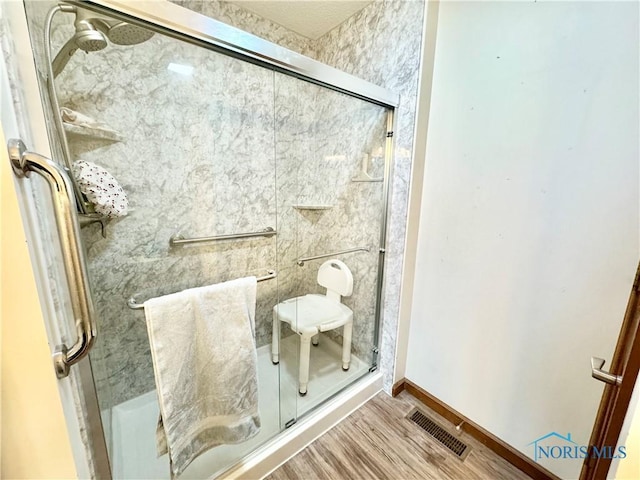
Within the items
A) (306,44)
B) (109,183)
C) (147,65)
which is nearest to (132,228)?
(109,183)

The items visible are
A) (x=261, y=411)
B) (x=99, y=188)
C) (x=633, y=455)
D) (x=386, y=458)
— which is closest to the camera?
(x=633, y=455)

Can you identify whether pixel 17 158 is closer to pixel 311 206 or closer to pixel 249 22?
pixel 311 206

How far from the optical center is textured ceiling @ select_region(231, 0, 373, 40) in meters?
1.49

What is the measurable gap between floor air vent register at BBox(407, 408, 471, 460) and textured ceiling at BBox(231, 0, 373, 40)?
2391 mm

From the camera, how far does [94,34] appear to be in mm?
801

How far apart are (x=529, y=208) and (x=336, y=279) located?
3.46 feet

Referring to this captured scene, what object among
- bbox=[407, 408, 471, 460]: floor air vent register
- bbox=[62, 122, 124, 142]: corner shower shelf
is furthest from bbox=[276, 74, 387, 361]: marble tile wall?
bbox=[62, 122, 124, 142]: corner shower shelf

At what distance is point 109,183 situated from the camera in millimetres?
1025

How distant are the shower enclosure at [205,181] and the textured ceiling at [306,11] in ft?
1.95

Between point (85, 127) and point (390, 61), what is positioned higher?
point (390, 61)

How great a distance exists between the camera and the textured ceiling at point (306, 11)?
1.49m

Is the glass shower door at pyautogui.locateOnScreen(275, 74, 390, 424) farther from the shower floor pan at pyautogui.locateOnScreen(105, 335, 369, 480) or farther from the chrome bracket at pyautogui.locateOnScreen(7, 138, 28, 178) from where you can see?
the chrome bracket at pyautogui.locateOnScreen(7, 138, 28, 178)

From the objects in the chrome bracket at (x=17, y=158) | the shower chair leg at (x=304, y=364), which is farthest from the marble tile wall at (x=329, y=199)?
the chrome bracket at (x=17, y=158)

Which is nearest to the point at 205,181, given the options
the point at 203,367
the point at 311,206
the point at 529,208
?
the point at 311,206
